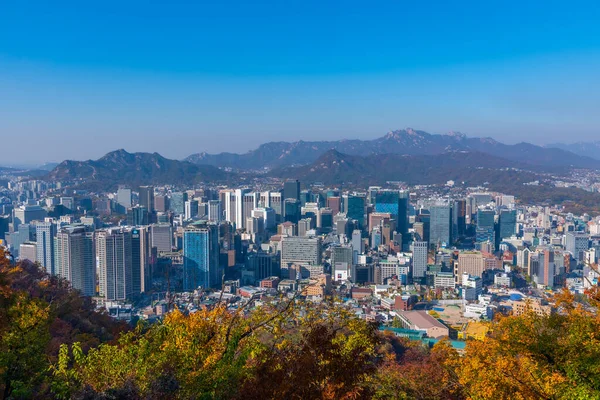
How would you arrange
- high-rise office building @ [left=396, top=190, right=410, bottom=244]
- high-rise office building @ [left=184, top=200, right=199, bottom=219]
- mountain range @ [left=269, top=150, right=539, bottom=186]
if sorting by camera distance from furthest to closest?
mountain range @ [left=269, top=150, right=539, bottom=186] < high-rise office building @ [left=184, top=200, right=199, bottom=219] < high-rise office building @ [left=396, top=190, right=410, bottom=244]

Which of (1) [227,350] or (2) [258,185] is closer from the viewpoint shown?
(1) [227,350]

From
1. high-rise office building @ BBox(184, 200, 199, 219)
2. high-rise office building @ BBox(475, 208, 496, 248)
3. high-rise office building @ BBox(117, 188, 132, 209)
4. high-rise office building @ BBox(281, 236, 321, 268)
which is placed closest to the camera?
Answer: high-rise office building @ BBox(281, 236, 321, 268)

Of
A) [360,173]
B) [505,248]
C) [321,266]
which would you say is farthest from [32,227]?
[360,173]

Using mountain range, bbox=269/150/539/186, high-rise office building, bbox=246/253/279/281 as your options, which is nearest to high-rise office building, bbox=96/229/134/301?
high-rise office building, bbox=246/253/279/281

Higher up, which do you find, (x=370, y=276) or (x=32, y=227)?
(x=32, y=227)

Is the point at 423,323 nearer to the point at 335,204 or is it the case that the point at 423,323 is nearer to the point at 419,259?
the point at 419,259

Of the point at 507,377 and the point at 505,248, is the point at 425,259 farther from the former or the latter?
the point at 507,377

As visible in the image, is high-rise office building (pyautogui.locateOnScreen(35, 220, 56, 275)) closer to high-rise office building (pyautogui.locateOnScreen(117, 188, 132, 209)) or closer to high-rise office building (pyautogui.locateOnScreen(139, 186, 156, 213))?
high-rise office building (pyautogui.locateOnScreen(139, 186, 156, 213))

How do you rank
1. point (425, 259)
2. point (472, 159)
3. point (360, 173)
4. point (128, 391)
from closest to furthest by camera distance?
point (128, 391) < point (425, 259) < point (360, 173) < point (472, 159)

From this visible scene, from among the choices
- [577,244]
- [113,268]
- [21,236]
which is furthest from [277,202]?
[577,244]
